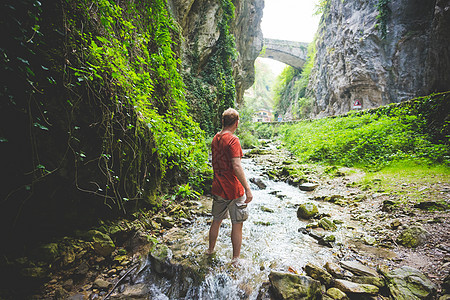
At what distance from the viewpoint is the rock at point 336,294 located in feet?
5.75

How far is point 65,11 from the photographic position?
6.62 feet

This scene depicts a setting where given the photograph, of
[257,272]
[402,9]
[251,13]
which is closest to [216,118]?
[257,272]

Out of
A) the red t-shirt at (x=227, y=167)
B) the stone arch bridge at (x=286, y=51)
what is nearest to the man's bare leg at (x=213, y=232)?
the red t-shirt at (x=227, y=167)

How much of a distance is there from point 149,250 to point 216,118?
11.0 metres

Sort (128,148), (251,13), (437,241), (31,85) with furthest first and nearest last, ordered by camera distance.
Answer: (251,13), (128,148), (437,241), (31,85)

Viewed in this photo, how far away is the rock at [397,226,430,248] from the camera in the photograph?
8.06ft

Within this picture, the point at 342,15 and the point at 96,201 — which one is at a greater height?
the point at 342,15

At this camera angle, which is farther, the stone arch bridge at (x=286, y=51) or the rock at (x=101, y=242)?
the stone arch bridge at (x=286, y=51)

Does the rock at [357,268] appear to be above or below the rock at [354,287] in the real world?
below

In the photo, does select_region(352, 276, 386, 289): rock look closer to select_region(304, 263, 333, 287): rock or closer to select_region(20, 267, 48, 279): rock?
select_region(304, 263, 333, 287): rock

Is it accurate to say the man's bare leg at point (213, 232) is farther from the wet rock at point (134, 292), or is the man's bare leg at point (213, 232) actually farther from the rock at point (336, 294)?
the rock at point (336, 294)

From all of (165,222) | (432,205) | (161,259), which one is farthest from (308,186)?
(161,259)

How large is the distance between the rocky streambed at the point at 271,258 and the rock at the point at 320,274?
0.4 inches

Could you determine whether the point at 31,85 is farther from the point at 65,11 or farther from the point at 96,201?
the point at 96,201
